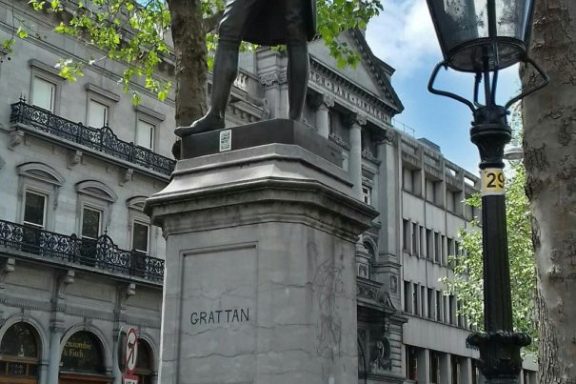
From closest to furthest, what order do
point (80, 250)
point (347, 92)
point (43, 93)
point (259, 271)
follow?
point (259, 271)
point (80, 250)
point (43, 93)
point (347, 92)

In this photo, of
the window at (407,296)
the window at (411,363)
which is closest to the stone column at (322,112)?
the window at (407,296)

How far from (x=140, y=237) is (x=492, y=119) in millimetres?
26432

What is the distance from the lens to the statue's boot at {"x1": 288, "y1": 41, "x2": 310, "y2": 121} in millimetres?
7754

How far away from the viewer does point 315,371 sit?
6.79m

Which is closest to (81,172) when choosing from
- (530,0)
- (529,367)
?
(530,0)

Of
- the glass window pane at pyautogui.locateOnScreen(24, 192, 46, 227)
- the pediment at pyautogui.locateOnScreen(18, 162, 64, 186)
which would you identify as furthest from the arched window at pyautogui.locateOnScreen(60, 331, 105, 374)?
the pediment at pyautogui.locateOnScreen(18, 162, 64, 186)

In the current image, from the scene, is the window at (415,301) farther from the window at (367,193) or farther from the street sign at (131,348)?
the street sign at (131,348)

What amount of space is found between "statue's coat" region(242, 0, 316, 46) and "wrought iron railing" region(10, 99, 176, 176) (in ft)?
65.5

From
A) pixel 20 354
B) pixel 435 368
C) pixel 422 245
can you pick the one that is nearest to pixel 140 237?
pixel 20 354

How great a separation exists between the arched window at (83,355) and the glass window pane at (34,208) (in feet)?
12.6

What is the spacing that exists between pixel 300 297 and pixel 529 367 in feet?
215

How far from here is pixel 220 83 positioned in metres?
7.85

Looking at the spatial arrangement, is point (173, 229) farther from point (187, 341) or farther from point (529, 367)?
point (529, 367)

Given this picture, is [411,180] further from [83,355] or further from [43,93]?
[43,93]
